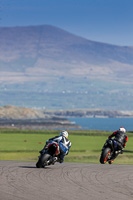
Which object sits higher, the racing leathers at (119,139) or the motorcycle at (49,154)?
the racing leathers at (119,139)

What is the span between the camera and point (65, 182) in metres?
17.4

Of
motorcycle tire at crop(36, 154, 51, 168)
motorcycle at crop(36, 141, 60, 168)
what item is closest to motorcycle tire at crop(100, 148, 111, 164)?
motorcycle at crop(36, 141, 60, 168)

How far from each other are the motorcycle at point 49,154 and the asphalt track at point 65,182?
0.27m

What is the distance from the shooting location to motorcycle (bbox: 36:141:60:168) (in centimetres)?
2173

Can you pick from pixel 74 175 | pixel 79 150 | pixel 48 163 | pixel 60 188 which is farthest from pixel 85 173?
pixel 79 150

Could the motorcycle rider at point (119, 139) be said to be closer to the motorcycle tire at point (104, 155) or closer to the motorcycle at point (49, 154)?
the motorcycle tire at point (104, 155)

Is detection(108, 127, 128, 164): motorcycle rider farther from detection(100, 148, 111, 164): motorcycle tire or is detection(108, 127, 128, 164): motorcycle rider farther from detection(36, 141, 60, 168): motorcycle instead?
detection(36, 141, 60, 168): motorcycle

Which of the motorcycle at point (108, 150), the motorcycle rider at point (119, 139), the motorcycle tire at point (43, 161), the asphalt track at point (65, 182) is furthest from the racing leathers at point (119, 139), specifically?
the motorcycle tire at point (43, 161)

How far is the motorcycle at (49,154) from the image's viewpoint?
2173cm

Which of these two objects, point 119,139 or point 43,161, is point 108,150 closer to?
point 119,139

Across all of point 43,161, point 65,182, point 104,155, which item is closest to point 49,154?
point 43,161

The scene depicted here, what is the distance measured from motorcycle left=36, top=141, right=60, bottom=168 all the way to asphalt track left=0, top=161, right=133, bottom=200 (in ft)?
0.88

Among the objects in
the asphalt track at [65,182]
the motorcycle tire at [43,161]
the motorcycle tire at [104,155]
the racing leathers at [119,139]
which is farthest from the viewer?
the racing leathers at [119,139]

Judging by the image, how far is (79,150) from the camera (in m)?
41.1
